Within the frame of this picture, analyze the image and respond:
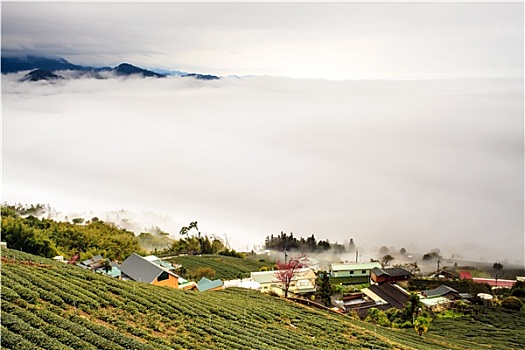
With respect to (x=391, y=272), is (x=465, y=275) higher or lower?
lower

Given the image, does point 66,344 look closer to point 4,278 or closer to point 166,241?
point 4,278

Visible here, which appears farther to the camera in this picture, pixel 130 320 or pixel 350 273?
pixel 350 273

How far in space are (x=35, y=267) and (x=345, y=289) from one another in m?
11.7

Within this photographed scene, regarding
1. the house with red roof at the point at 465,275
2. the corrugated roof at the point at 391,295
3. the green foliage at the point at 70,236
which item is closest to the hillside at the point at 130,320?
the green foliage at the point at 70,236

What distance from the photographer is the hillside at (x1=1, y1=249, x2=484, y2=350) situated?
3.50 m

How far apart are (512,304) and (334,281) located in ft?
18.3

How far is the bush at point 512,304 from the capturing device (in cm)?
1303

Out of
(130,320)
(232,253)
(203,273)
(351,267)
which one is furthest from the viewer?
(232,253)

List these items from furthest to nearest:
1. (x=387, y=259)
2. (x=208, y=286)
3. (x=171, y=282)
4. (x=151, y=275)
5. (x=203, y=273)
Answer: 1. (x=387, y=259)
2. (x=203, y=273)
3. (x=208, y=286)
4. (x=151, y=275)
5. (x=171, y=282)

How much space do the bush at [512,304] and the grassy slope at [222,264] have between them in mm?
7232

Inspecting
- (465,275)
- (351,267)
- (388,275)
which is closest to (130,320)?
(388,275)

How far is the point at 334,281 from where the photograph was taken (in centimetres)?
1681

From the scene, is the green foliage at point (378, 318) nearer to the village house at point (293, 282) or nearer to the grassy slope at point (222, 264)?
the village house at point (293, 282)

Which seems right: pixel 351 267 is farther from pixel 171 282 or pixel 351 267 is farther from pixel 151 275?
pixel 151 275
